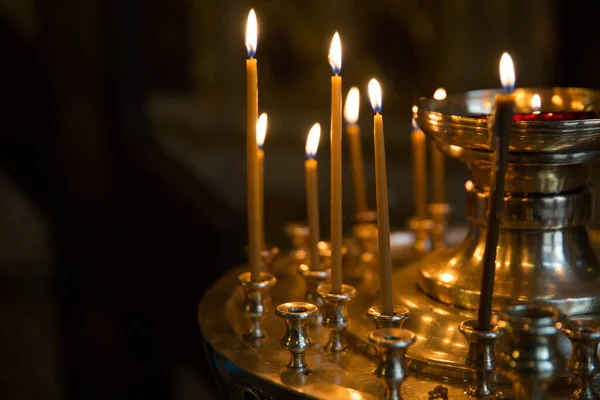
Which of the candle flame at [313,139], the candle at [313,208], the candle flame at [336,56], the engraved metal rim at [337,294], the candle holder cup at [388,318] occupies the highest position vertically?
the candle flame at [336,56]

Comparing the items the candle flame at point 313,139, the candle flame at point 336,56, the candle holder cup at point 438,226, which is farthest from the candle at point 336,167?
the candle holder cup at point 438,226

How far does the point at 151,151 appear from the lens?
1.88 metres

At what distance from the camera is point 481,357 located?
0.60 metres

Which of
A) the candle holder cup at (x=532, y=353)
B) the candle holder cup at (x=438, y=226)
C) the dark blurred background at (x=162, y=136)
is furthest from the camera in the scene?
the dark blurred background at (x=162, y=136)

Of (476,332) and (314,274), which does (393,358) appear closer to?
(476,332)

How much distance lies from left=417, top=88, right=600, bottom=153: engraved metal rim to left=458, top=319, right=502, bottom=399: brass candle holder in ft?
Result: 0.47

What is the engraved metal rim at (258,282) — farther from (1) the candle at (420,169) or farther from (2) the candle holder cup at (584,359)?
(1) the candle at (420,169)

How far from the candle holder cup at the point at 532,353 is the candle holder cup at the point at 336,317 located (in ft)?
0.69

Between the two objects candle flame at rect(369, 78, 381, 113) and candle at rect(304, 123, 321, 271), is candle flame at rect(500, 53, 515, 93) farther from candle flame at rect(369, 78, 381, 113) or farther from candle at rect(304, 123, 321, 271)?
candle at rect(304, 123, 321, 271)

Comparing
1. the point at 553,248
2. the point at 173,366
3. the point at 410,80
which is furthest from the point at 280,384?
the point at 410,80

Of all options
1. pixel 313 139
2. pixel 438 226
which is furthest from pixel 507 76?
pixel 438 226

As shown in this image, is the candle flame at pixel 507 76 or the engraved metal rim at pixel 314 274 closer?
the candle flame at pixel 507 76

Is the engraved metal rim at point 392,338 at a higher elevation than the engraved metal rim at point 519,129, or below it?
below

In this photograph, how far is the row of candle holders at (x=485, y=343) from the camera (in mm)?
514
